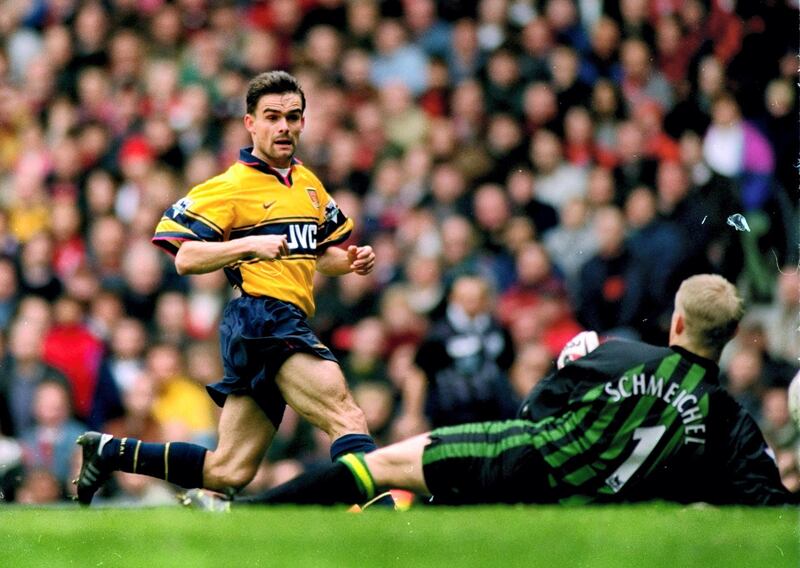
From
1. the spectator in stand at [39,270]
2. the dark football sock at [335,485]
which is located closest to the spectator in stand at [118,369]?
A: the spectator in stand at [39,270]

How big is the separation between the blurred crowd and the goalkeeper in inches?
93.5

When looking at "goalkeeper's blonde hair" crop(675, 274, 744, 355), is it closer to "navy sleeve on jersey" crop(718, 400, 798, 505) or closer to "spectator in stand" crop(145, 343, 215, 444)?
"navy sleeve on jersey" crop(718, 400, 798, 505)

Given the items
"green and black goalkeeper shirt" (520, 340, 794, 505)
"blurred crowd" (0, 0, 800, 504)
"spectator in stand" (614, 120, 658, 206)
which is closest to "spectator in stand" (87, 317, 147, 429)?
"blurred crowd" (0, 0, 800, 504)

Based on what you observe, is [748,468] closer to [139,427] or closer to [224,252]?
[224,252]

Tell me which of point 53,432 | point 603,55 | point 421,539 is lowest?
point 53,432

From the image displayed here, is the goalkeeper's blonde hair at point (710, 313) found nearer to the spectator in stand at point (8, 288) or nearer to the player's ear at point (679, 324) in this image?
the player's ear at point (679, 324)

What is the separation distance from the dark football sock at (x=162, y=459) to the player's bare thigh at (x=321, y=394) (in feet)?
2.02

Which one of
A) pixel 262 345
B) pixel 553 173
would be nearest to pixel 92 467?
pixel 262 345

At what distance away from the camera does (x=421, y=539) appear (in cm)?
525

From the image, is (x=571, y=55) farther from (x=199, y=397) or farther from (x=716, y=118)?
(x=199, y=397)

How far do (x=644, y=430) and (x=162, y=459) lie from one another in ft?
7.38

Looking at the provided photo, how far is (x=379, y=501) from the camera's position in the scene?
6902 millimetres

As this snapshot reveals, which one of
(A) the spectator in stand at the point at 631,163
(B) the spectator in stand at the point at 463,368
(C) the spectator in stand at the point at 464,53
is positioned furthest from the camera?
(C) the spectator in stand at the point at 464,53

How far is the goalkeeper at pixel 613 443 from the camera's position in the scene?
6395 millimetres
